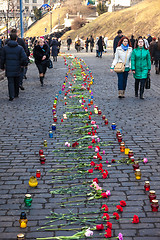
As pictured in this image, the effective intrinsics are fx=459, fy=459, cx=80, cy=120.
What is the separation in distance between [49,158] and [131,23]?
78.6m

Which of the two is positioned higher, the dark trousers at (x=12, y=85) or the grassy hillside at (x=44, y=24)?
the grassy hillside at (x=44, y=24)

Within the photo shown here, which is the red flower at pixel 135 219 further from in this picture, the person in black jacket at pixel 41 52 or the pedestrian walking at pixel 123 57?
the person in black jacket at pixel 41 52

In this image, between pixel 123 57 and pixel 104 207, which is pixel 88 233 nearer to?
pixel 104 207

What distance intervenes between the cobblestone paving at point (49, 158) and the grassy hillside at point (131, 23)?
60.0 metres

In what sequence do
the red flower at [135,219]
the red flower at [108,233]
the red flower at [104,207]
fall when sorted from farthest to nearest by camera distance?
the red flower at [104,207] → the red flower at [135,219] → the red flower at [108,233]

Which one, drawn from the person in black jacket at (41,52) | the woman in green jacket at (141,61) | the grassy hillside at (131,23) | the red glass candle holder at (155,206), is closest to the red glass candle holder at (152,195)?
the red glass candle holder at (155,206)

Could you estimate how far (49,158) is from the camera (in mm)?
7027

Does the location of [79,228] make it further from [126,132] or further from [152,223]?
[126,132]

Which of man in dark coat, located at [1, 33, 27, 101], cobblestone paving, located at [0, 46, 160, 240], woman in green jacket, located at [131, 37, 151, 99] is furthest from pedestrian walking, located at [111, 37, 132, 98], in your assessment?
man in dark coat, located at [1, 33, 27, 101]

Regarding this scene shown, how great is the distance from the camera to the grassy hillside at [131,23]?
251ft

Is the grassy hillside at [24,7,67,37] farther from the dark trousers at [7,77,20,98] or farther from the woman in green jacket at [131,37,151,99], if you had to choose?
the woman in green jacket at [131,37,151,99]

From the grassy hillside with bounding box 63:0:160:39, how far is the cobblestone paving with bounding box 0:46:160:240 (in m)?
60.0

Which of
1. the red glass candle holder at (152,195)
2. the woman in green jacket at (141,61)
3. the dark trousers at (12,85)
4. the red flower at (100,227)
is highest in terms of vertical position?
the woman in green jacket at (141,61)

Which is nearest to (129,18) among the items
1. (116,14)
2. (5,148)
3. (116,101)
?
(116,14)
